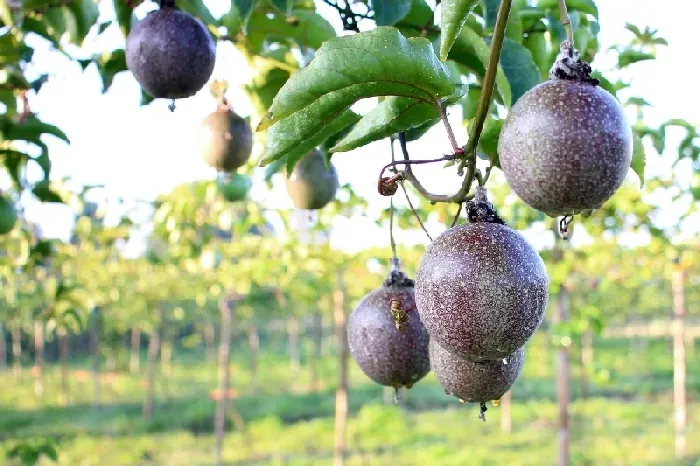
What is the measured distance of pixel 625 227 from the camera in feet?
16.5

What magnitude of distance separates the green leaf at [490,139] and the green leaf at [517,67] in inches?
7.1

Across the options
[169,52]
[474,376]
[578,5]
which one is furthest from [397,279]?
[578,5]

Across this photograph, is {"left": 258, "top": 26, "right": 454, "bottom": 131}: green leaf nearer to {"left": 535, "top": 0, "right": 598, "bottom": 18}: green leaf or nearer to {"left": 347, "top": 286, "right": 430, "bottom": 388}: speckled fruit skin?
{"left": 347, "top": 286, "right": 430, "bottom": 388}: speckled fruit skin

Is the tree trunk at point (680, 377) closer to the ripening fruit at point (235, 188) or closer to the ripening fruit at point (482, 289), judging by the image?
the ripening fruit at point (235, 188)

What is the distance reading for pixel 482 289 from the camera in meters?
0.94

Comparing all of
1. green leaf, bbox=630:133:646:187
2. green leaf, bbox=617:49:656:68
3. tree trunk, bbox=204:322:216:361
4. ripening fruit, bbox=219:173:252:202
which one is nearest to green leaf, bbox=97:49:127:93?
ripening fruit, bbox=219:173:252:202

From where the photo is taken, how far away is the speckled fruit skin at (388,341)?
128 cm

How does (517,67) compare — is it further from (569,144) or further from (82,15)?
(82,15)

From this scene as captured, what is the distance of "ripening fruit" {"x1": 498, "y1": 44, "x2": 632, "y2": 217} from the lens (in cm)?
85

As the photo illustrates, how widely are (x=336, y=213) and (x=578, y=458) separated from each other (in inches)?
199

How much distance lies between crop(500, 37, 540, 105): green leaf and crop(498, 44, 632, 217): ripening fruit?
17.2 inches

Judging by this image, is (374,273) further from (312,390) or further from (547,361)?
(547,361)

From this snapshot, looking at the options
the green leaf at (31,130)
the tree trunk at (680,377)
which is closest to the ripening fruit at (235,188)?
the green leaf at (31,130)

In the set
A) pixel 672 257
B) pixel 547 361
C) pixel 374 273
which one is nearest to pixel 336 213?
pixel 374 273
